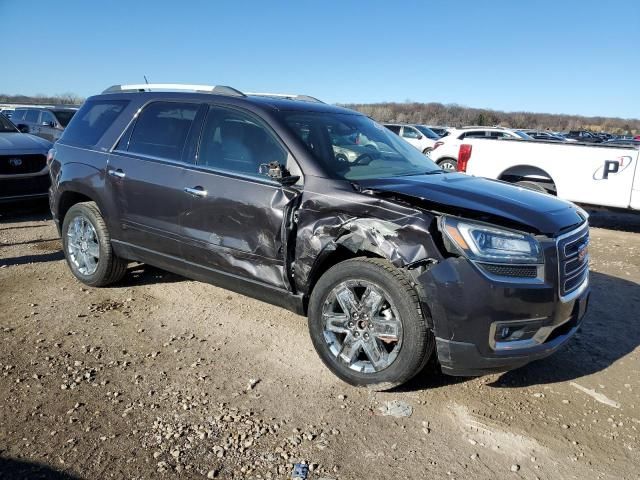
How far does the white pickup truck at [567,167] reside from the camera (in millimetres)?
8156

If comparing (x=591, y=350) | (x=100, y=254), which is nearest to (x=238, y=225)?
(x=100, y=254)

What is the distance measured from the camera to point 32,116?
15445mm

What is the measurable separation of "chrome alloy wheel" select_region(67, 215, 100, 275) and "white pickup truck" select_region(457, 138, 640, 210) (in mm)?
5990

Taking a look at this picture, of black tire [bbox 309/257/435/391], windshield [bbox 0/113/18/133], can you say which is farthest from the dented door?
windshield [bbox 0/113/18/133]

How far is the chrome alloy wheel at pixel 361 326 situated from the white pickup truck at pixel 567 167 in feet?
17.7

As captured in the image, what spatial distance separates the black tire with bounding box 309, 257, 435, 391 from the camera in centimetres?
308

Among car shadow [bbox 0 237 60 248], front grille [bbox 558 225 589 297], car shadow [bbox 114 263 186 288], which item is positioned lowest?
car shadow [bbox 114 263 186 288]

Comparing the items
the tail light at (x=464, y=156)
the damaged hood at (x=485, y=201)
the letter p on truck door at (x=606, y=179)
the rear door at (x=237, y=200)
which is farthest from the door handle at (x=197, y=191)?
the letter p on truck door at (x=606, y=179)

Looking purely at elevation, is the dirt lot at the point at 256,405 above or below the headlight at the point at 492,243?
below

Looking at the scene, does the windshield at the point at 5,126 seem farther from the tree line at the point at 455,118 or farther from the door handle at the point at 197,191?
the tree line at the point at 455,118

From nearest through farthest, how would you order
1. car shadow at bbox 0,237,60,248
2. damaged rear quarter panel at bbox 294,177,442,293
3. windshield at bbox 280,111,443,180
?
damaged rear quarter panel at bbox 294,177,442,293 → windshield at bbox 280,111,443,180 → car shadow at bbox 0,237,60,248

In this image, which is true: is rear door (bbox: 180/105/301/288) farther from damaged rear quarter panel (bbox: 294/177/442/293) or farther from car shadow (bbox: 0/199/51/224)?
car shadow (bbox: 0/199/51/224)

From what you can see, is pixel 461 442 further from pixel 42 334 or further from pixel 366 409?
pixel 42 334

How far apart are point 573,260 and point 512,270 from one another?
23.5 inches
